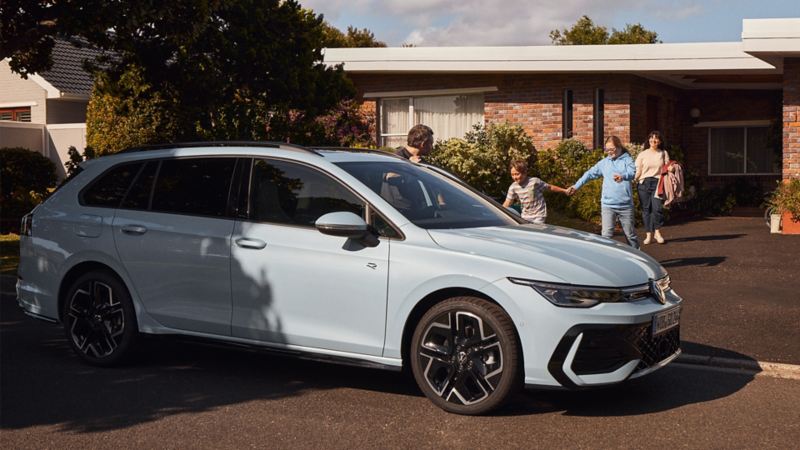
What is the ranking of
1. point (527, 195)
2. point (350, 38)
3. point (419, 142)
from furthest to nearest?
1. point (350, 38)
2. point (527, 195)
3. point (419, 142)

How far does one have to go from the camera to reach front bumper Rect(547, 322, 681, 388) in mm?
6273

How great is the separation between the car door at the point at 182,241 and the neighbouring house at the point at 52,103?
2018cm

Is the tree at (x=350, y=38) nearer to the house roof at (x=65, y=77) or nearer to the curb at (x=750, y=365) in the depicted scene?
the house roof at (x=65, y=77)

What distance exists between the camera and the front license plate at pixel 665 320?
659 cm

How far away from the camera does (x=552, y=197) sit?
70.0 feet

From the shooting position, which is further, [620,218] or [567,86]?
[567,86]

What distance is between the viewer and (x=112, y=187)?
27.5 feet

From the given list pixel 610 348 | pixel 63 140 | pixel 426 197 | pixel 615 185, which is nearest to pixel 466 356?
pixel 610 348

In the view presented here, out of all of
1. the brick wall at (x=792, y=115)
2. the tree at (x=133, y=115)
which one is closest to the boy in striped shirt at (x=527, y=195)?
the tree at (x=133, y=115)

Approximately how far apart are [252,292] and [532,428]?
7.29 feet

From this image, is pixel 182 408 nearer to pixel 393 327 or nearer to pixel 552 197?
pixel 393 327

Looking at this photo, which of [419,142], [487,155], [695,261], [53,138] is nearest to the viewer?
[419,142]

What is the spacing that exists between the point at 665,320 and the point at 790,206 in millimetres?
13418

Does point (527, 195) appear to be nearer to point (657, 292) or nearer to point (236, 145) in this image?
point (236, 145)
